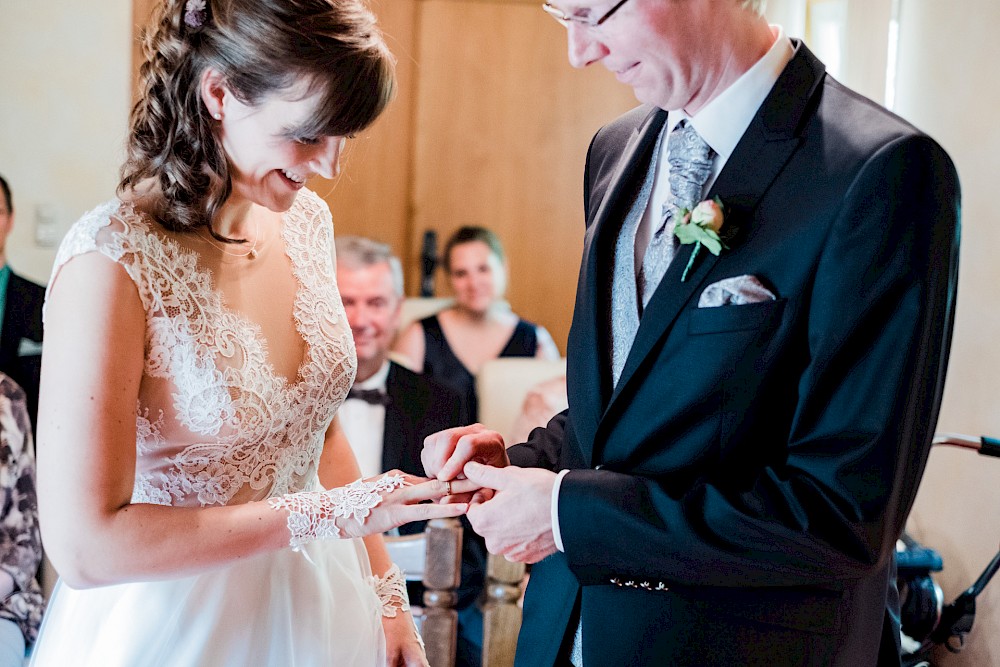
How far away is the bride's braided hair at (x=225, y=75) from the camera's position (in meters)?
1.49

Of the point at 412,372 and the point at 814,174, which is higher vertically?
the point at 814,174

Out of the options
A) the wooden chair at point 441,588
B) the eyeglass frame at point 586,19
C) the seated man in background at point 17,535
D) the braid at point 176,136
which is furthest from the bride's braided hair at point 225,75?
the seated man in background at point 17,535

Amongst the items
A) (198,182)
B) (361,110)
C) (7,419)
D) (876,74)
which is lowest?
(7,419)

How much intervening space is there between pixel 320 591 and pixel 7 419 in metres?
2.11

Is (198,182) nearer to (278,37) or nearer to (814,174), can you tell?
(278,37)

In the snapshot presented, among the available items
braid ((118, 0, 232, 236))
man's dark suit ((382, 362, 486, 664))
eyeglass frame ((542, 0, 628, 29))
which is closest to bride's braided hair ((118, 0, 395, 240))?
braid ((118, 0, 232, 236))

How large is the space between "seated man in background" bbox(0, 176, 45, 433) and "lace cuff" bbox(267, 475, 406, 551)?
249 cm

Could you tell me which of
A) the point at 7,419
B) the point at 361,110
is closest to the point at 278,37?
the point at 361,110

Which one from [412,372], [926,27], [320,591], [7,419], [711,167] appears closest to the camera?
[711,167]

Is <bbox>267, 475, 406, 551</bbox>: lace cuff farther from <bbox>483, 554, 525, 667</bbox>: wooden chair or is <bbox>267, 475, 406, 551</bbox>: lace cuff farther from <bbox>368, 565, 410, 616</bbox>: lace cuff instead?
<bbox>483, 554, 525, 667</bbox>: wooden chair

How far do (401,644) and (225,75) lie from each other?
1016mm

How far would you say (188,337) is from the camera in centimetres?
149

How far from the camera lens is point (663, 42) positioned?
1.40 meters

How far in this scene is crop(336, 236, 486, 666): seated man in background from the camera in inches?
155
